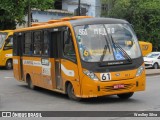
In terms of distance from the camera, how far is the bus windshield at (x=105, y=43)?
1314 cm

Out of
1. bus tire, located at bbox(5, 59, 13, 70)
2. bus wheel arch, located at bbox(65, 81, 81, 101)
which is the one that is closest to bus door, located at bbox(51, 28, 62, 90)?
bus wheel arch, located at bbox(65, 81, 81, 101)

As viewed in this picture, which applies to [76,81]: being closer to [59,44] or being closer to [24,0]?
[59,44]

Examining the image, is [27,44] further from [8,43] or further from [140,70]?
[8,43]

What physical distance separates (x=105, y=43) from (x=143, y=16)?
3217cm

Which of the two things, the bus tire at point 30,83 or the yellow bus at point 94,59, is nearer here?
the yellow bus at point 94,59

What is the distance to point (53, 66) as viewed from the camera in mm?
14992

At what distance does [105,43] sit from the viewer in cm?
1336

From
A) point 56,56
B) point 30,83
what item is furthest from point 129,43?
point 30,83

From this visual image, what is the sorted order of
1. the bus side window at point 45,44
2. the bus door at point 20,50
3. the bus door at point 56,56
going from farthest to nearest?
the bus door at point 20,50, the bus side window at point 45,44, the bus door at point 56,56

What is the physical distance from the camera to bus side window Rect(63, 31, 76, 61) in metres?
13.5

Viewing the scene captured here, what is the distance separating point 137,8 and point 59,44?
3170cm

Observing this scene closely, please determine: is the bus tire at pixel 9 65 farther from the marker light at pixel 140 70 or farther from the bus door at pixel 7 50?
the marker light at pixel 140 70

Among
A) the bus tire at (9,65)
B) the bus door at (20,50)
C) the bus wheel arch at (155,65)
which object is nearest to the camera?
the bus door at (20,50)

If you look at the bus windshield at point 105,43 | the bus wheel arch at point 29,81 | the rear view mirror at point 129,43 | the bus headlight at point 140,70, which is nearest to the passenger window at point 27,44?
the bus wheel arch at point 29,81
